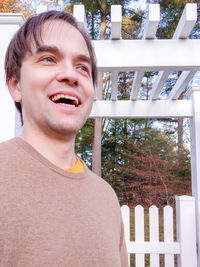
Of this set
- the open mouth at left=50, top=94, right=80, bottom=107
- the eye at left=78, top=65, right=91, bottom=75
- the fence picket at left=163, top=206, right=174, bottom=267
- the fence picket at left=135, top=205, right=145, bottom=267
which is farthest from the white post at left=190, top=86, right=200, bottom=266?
the open mouth at left=50, top=94, right=80, bottom=107

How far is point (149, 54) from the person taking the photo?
1.80m

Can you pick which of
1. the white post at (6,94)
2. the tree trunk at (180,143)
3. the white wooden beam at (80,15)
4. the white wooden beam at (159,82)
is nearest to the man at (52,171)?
the white post at (6,94)

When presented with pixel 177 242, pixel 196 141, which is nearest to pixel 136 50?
pixel 196 141

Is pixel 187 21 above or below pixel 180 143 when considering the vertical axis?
below

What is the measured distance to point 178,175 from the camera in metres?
→ 9.64

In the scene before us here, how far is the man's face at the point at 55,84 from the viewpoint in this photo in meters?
0.89

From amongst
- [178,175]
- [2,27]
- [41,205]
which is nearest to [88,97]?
[41,205]

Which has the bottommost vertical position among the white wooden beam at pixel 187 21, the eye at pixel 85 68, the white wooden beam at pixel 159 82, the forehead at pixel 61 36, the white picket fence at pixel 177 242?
the white picket fence at pixel 177 242

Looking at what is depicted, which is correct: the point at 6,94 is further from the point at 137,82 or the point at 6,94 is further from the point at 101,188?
the point at 137,82

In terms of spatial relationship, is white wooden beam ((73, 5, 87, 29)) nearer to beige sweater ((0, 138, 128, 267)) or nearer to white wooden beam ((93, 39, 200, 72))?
white wooden beam ((93, 39, 200, 72))

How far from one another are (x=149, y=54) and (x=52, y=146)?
3.77 feet

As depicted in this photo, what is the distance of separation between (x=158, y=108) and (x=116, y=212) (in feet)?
7.31

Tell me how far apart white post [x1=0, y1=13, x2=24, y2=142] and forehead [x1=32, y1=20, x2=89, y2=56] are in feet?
2.00

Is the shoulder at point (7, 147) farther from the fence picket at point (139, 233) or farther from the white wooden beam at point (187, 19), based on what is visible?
the fence picket at point (139, 233)
